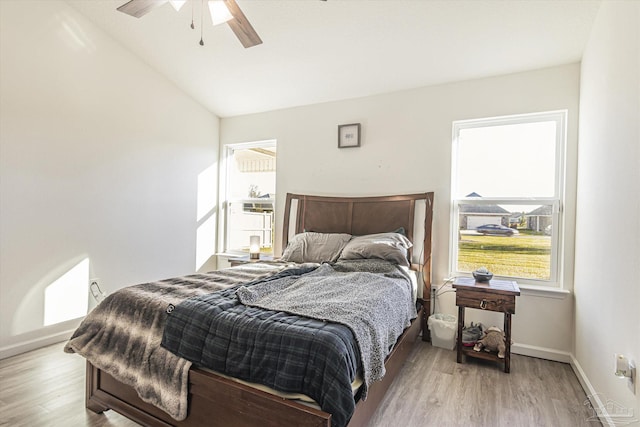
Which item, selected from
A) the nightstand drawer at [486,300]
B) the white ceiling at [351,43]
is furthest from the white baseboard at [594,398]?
the white ceiling at [351,43]

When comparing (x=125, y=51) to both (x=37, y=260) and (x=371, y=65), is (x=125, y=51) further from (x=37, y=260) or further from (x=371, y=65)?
(x=371, y=65)

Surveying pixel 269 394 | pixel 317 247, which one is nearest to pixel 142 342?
pixel 269 394

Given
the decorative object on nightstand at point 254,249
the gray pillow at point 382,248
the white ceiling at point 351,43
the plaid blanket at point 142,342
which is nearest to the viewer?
the plaid blanket at point 142,342

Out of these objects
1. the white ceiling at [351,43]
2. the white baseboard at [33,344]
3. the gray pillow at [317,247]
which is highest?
the white ceiling at [351,43]

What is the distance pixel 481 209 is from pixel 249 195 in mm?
2874

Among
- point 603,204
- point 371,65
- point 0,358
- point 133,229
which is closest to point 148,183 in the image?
point 133,229

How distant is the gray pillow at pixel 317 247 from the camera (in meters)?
3.17

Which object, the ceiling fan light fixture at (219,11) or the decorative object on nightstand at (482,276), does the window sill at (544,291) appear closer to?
the decorative object on nightstand at (482,276)

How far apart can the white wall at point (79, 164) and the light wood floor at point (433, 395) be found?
1.96 feet

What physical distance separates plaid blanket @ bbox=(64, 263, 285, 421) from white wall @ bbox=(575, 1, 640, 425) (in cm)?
214

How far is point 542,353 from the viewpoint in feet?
9.11

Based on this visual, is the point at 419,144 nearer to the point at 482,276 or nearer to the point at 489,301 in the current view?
the point at 482,276

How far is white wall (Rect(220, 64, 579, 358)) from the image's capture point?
277 centimetres

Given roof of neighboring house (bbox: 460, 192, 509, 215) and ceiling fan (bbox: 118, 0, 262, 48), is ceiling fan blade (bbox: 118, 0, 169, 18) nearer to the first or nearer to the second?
ceiling fan (bbox: 118, 0, 262, 48)
